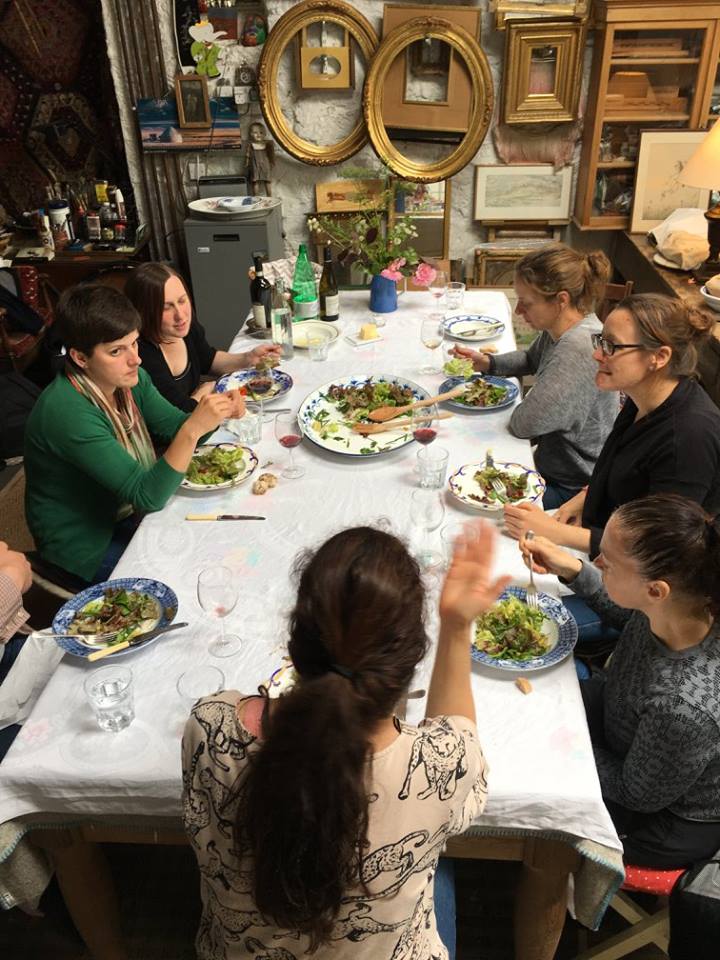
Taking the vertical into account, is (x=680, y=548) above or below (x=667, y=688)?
above

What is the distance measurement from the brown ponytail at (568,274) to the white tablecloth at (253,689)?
0.61 m

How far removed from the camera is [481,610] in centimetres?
129

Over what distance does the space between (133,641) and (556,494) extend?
158 centimetres

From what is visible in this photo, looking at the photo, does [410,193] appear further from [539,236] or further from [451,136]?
[539,236]

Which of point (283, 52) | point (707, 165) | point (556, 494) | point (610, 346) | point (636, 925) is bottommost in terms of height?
point (636, 925)

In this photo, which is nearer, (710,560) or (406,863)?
(406,863)

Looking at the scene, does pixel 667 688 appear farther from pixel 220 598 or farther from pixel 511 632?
pixel 220 598

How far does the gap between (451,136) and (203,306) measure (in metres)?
1.81

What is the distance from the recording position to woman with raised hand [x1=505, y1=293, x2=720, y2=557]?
6.47 feet

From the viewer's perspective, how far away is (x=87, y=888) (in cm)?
162

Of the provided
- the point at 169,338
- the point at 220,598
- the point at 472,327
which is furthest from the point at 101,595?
the point at 472,327

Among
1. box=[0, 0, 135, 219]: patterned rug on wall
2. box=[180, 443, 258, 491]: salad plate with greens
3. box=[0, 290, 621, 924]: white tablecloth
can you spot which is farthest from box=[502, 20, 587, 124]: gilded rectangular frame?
box=[180, 443, 258, 491]: salad plate with greens

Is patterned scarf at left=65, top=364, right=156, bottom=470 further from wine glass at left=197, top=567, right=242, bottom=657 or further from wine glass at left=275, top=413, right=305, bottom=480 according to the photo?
wine glass at left=197, top=567, right=242, bottom=657

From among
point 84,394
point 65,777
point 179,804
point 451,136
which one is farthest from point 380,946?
point 451,136
